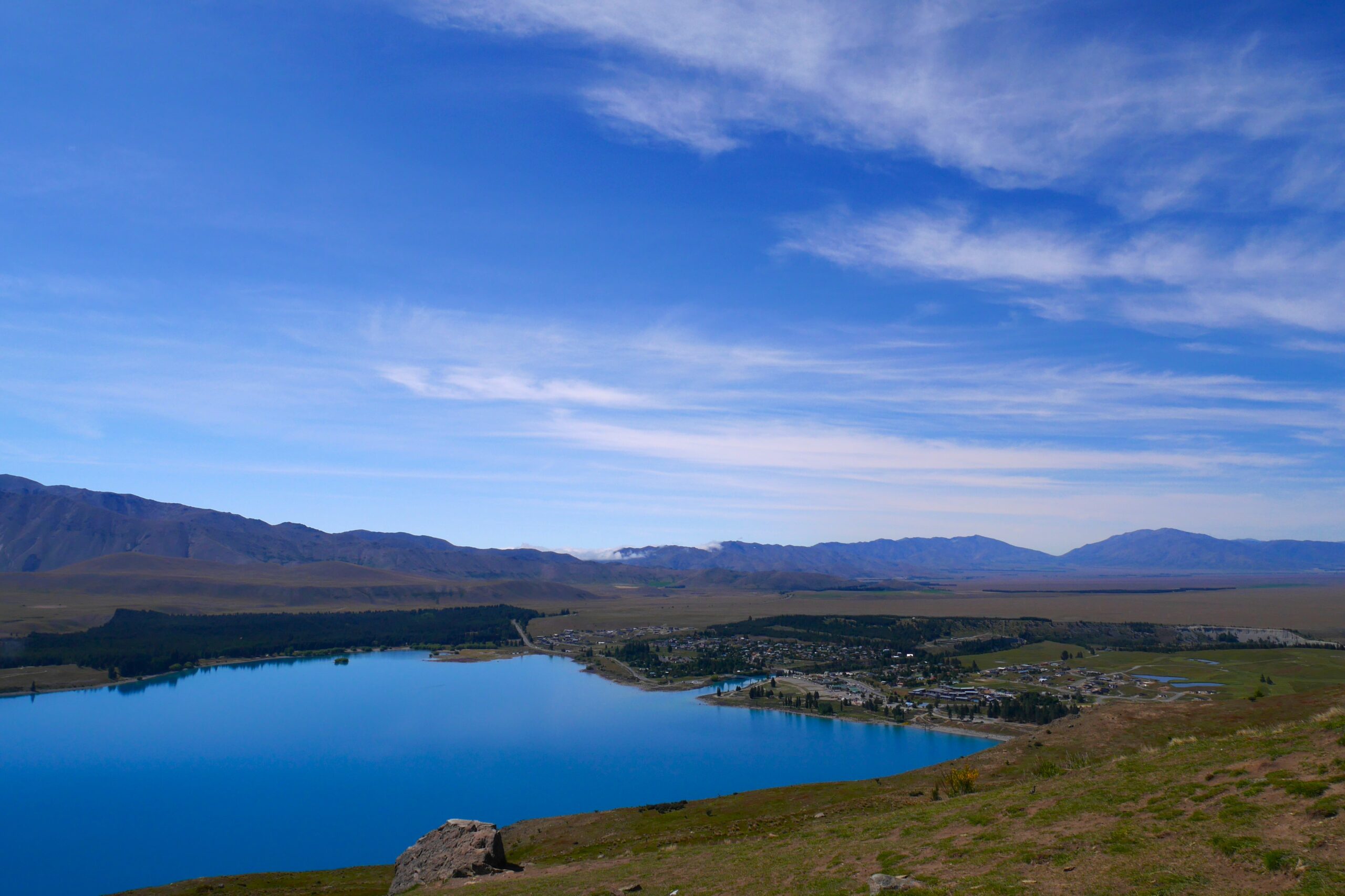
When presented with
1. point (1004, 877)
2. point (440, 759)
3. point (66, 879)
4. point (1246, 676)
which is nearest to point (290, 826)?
point (66, 879)

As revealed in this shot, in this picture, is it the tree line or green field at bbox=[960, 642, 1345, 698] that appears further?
the tree line

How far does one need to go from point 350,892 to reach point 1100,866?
3244 centimetres

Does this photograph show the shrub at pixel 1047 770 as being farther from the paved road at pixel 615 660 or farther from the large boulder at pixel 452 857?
the paved road at pixel 615 660

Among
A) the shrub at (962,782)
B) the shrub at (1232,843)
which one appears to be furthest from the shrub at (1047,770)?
the shrub at (1232,843)

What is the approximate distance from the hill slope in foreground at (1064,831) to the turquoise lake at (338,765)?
29.2 meters

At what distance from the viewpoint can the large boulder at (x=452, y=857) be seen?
26.8 meters

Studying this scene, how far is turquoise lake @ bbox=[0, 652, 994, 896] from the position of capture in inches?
2258

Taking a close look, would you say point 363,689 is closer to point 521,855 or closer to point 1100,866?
point 521,855

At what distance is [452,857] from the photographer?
91.0ft

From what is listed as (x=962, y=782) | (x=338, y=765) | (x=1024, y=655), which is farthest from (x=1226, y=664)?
(x=338, y=765)

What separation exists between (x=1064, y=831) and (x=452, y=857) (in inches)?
909

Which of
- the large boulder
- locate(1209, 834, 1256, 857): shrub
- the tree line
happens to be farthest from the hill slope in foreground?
the tree line

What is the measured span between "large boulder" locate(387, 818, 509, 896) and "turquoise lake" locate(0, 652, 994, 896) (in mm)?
30020

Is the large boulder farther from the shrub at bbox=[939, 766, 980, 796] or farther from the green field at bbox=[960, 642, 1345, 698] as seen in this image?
the green field at bbox=[960, 642, 1345, 698]
